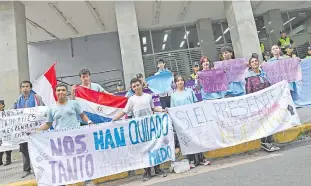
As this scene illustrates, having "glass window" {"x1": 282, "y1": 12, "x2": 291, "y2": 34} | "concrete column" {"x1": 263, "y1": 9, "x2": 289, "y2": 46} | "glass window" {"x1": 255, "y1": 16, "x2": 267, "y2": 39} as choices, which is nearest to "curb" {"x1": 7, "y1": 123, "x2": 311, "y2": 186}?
"concrete column" {"x1": 263, "y1": 9, "x2": 289, "y2": 46}

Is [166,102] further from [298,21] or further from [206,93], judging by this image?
[298,21]

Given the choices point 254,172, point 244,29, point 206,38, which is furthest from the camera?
point 206,38

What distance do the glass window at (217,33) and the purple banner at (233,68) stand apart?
34.7 feet

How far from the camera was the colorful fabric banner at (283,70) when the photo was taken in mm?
5926

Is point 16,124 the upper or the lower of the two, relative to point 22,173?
upper

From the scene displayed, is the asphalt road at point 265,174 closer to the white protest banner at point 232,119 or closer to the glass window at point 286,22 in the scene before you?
the white protest banner at point 232,119

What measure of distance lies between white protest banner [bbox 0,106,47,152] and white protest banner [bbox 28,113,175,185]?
4.86 ft

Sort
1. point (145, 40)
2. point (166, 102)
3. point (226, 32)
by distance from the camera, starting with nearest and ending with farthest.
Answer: point (166, 102) → point (145, 40) → point (226, 32)

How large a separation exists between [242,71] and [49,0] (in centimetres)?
860

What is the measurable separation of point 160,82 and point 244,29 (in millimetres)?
5940

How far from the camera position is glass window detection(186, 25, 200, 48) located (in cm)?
1576

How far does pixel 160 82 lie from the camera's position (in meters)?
6.90

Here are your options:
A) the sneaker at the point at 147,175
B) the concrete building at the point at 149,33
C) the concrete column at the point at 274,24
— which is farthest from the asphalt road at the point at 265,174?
the concrete column at the point at 274,24

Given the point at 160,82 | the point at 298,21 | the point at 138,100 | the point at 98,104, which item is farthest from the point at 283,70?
the point at 298,21
